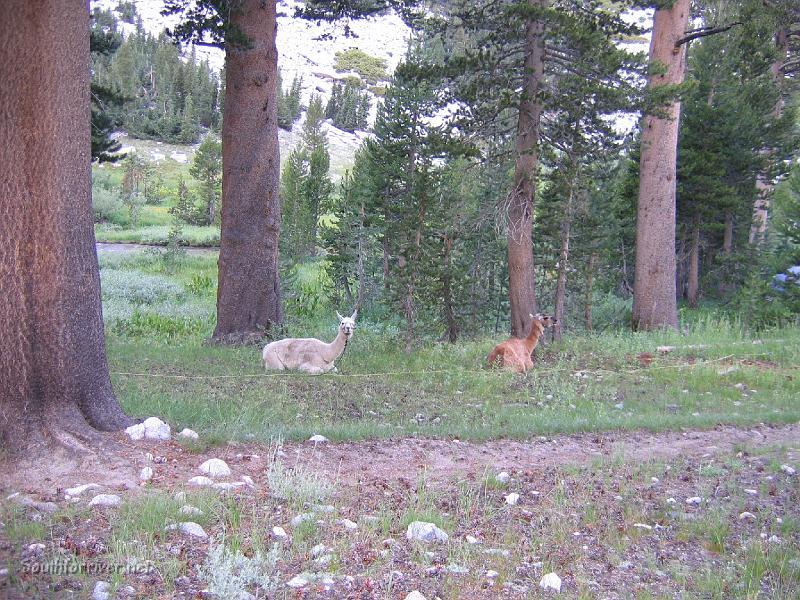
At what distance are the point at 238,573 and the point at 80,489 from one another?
170 centimetres

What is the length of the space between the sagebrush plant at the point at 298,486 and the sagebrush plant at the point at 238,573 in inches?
37.7

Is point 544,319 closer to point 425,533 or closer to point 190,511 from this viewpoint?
point 425,533

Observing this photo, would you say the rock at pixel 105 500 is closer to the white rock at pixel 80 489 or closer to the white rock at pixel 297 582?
the white rock at pixel 80 489

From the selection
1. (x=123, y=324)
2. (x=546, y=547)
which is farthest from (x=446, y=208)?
(x=546, y=547)

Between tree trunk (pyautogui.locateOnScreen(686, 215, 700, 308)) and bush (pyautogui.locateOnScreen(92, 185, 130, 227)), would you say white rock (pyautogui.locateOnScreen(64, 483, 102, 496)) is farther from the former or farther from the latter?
bush (pyautogui.locateOnScreen(92, 185, 130, 227))

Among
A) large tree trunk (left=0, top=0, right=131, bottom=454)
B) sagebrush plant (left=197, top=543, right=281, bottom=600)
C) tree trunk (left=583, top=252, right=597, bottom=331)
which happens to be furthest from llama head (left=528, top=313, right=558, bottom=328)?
tree trunk (left=583, top=252, right=597, bottom=331)

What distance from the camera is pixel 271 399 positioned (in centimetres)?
945

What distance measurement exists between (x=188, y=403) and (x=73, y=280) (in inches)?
108

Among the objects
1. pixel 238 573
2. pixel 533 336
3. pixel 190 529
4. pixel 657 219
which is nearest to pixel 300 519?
pixel 190 529

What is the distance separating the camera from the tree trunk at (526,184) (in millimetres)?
12891

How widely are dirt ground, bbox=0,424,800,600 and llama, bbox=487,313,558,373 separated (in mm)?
4287

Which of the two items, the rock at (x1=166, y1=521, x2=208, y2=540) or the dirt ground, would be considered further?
the rock at (x1=166, y1=521, x2=208, y2=540)

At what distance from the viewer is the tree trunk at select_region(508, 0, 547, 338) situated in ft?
42.3

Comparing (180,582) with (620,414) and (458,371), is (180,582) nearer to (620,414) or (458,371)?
(620,414)
